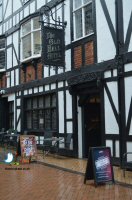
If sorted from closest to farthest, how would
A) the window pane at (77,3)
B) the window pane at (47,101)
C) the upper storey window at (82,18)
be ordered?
1. the upper storey window at (82,18)
2. the window pane at (77,3)
3. the window pane at (47,101)


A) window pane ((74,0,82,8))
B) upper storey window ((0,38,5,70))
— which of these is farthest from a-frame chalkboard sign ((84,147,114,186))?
upper storey window ((0,38,5,70))

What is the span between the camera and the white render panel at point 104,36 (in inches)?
475

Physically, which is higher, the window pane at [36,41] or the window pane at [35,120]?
the window pane at [36,41]

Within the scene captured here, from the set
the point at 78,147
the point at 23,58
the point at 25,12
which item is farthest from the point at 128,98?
the point at 25,12

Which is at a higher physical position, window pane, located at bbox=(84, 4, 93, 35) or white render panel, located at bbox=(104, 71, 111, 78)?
window pane, located at bbox=(84, 4, 93, 35)

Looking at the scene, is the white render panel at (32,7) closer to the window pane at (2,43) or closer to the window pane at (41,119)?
the window pane at (2,43)

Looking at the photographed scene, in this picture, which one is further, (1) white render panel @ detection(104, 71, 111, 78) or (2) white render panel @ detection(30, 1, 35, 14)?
(2) white render panel @ detection(30, 1, 35, 14)

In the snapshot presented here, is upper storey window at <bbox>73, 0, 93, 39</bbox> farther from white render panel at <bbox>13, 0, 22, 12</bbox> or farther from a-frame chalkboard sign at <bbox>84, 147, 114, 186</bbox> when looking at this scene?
white render panel at <bbox>13, 0, 22, 12</bbox>

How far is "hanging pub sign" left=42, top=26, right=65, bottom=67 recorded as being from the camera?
46.9 feet

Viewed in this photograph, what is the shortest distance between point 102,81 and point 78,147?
3069mm

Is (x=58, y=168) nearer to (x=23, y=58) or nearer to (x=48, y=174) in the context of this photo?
(x=48, y=174)

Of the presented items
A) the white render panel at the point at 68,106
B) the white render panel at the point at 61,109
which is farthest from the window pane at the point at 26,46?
the white render panel at the point at 68,106

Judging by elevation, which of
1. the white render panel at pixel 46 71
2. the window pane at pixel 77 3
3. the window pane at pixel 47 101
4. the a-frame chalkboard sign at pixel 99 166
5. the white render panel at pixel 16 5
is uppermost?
the white render panel at pixel 16 5

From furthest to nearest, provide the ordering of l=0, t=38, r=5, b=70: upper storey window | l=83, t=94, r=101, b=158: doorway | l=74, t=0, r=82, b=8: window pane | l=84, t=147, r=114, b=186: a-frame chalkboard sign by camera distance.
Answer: l=0, t=38, r=5, b=70: upper storey window → l=74, t=0, r=82, b=8: window pane → l=83, t=94, r=101, b=158: doorway → l=84, t=147, r=114, b=186: a-frame chalkboard sign
